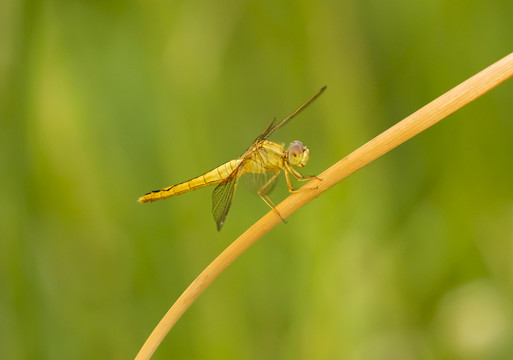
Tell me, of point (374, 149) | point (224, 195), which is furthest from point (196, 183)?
point (374, 149)

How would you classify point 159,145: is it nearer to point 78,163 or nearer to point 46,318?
point 78,163

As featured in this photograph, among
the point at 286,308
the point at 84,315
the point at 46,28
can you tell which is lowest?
the point at 286,308

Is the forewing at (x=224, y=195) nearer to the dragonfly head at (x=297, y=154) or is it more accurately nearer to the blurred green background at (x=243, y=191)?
the dragonfly head at (x=297, y=154)

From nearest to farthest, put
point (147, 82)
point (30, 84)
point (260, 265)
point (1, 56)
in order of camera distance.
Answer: point (1, 56) < point (30, 84) < point (260, 265) < point (147, 82)

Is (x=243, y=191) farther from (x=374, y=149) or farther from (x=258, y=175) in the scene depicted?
(x=374, y=149)

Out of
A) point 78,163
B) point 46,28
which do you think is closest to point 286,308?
point 78,163

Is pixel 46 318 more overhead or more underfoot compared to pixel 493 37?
more overhead

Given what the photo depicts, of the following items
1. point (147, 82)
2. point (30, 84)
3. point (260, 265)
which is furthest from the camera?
point (147, 82)

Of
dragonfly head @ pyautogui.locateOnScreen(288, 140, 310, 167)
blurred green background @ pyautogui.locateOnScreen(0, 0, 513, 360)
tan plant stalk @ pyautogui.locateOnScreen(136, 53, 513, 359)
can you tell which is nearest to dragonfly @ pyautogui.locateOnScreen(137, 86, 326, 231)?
dragonfly head @ pyautogui.locateOnScreen(288, 140, 310, 167)
